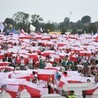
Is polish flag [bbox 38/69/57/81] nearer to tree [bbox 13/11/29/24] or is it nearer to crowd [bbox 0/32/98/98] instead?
crowd [bbox 0/32/98/98]

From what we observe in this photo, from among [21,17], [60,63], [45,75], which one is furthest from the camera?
[21,17]

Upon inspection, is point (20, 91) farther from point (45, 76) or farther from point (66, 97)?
point (45, 76)

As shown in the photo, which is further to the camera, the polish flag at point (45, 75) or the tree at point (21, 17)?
the tree at point (21, 17)

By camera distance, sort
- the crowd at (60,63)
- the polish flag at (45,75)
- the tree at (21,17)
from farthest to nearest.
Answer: the tree at (21,17), the crowd at (60,63), the polish flag at (45,75)

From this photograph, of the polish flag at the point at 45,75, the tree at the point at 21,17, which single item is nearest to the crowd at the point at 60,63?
the polish flag at the point at 45,75

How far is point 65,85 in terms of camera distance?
18844 millimetres

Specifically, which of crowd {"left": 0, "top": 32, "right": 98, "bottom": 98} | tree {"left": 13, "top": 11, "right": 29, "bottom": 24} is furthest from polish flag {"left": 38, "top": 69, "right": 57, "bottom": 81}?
tree {"left": 13, "top": 11, "right": 29, "bottom": 24}

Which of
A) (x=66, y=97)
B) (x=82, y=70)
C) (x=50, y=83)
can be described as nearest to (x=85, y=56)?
(x=82, y=70)

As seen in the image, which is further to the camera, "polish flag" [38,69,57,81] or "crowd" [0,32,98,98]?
"crowd" [0,32,98,98]

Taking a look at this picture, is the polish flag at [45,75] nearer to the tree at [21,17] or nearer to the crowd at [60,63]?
the crowd at [60,63]

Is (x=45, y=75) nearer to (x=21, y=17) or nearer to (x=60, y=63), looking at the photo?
(x=60, y=63)

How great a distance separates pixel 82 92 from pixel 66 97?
984 mm

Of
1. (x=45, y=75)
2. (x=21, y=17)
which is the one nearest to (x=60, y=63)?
(x=45, y=75)

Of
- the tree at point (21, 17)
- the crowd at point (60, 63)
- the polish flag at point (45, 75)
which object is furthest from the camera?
the tree at point (21, 17)
